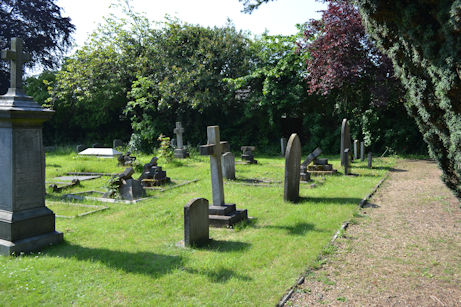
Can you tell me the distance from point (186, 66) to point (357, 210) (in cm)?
1444

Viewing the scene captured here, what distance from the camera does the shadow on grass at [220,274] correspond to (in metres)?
4.16

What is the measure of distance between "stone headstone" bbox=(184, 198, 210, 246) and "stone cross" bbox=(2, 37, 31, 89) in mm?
3377

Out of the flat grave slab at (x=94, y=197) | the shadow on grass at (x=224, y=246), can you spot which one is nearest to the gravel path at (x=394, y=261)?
the shadow on grass at (x=224, y=246)

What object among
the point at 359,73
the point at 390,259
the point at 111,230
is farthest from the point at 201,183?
the point at 359,73

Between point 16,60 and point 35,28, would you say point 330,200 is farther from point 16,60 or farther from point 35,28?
point 35,28

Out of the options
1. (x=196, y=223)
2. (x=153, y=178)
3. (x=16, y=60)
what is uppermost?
(x=16, y=60)

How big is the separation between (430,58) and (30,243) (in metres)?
5.70

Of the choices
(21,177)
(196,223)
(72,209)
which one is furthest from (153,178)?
(196,223)

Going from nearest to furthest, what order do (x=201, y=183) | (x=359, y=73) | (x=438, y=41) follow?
1. (x=438, y=41)
2. (x=201, y=183)
3. (x=359, y=73)

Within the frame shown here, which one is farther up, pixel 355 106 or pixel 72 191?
pixel 355 106

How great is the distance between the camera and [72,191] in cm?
946

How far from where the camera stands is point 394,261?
15.3 feet

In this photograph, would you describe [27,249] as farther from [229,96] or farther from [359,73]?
[229,96]

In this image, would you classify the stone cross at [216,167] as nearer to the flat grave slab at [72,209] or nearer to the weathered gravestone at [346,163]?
the flat grave slab at [72,209]
